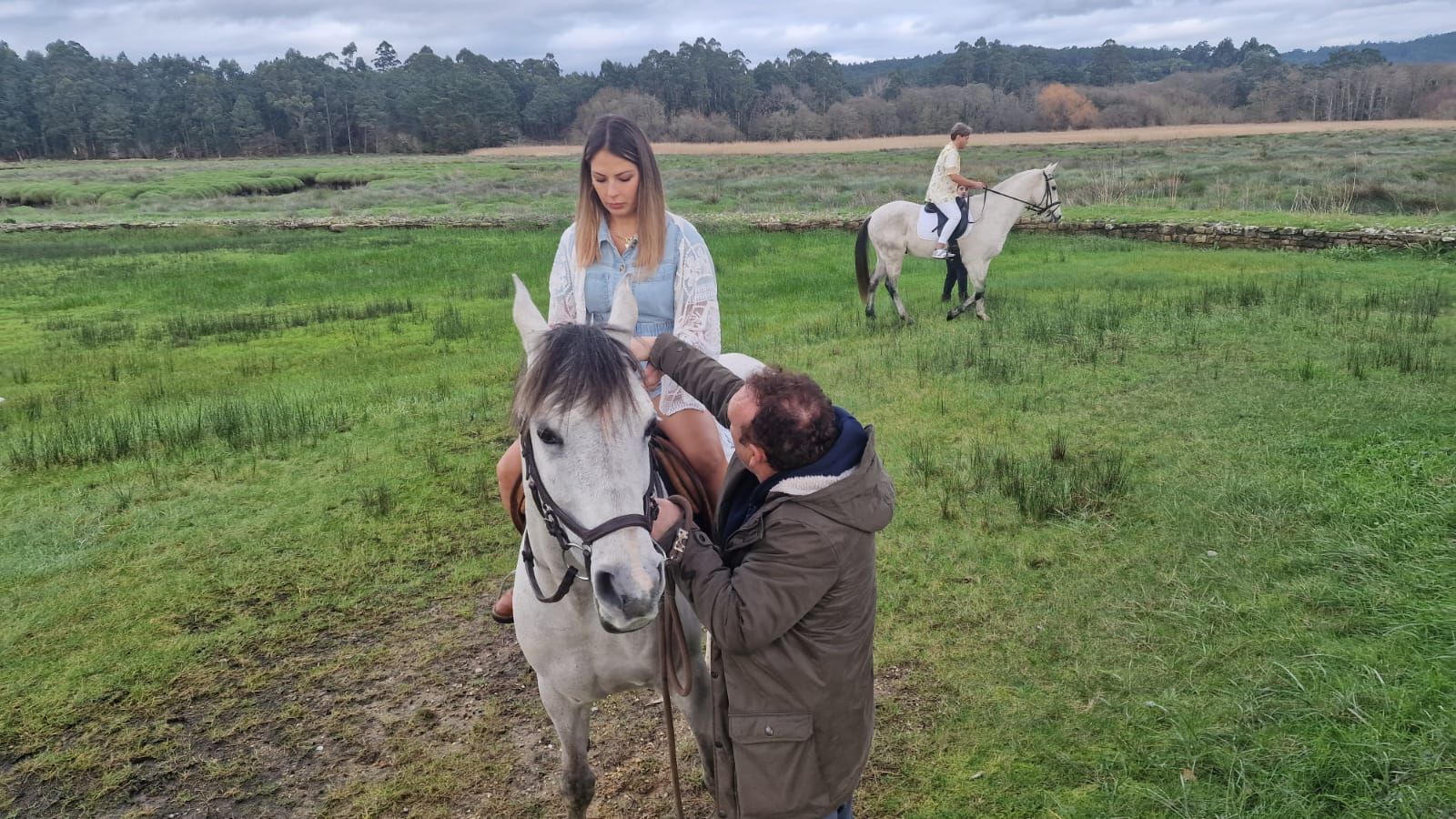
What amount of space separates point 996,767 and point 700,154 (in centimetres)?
6106

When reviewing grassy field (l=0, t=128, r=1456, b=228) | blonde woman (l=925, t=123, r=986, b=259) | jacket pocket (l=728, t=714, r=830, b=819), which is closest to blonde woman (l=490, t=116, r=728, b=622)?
jacket pocket (l=728, t=714, r=830, b=819)

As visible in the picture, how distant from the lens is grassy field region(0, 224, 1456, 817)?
3158mm

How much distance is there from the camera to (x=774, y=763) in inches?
77.5

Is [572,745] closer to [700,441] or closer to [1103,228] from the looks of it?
[700,441]

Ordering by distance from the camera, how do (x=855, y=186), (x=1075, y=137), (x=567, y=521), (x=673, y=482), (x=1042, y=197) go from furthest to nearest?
(x=1075, y=137), (x=855, y=186), (x=1042, y=197), (x=673, y=482), (x=567, y=521)

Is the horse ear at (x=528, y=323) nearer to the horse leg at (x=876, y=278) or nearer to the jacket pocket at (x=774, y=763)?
the jacket pocket at (x=774, y=763)

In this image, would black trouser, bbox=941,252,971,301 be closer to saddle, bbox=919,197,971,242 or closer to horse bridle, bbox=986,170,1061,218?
saddle, bbox=919,197,971,242

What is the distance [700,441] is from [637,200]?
80cm

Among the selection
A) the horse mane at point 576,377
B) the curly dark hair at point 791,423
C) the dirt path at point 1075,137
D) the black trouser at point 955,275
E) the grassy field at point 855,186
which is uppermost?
the dirt path at point 1075,137

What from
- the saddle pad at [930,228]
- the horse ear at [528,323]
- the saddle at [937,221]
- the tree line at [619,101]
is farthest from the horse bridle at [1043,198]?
the tree line at [619,101]

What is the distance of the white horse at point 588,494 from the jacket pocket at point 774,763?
0.34m

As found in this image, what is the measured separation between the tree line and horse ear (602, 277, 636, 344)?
251 ft

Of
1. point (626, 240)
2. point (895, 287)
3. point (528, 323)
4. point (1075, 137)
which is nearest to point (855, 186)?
point (895, 287)

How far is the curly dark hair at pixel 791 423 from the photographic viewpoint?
1803 millimetres
